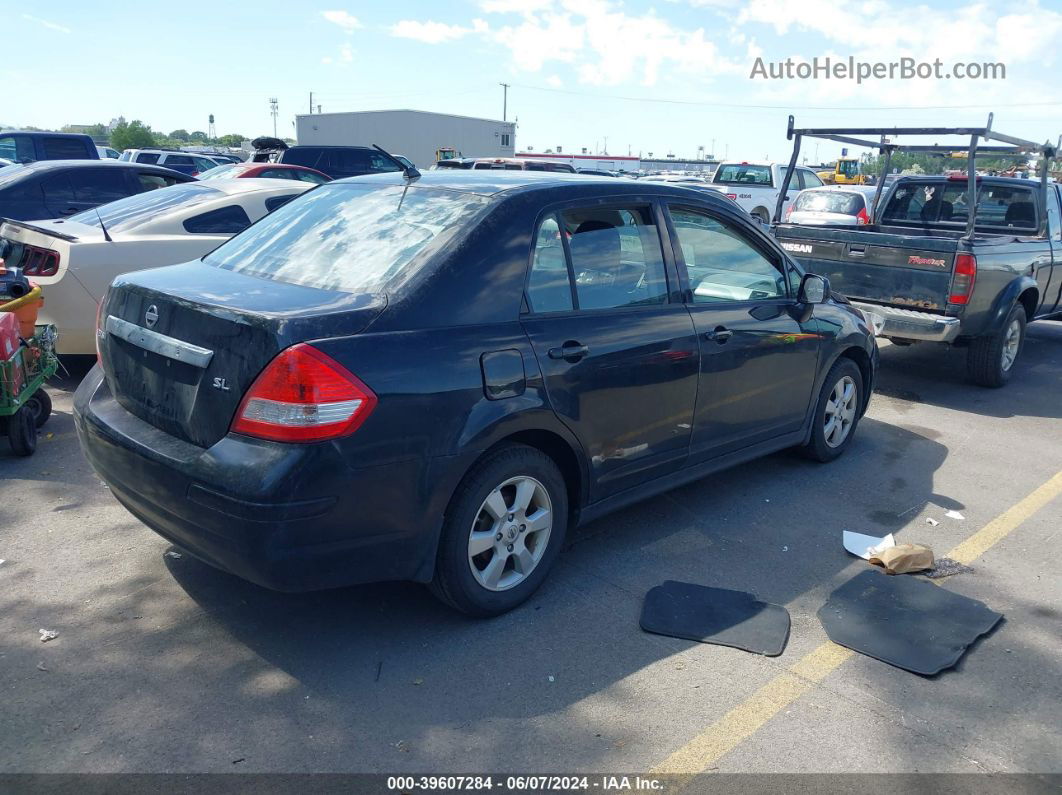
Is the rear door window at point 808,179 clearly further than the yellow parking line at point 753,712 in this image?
Yes

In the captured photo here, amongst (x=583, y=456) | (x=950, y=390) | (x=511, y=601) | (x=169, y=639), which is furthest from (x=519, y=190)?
(x=950, y=390)

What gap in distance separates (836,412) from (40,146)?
15.9 metres

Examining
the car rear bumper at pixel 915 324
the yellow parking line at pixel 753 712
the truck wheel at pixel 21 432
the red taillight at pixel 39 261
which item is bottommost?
the yellow parking line at pixel 753 712

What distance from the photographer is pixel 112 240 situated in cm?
684

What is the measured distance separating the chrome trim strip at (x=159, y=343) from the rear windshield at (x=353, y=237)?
0.53m

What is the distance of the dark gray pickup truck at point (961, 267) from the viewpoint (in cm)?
755

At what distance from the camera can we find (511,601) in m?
3.81

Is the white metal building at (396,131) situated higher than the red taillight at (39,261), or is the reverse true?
the white metal building at (396,131)

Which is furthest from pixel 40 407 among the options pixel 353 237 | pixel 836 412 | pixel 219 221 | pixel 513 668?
pixel 836 412

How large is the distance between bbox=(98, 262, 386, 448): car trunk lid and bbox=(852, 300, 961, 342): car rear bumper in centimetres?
530

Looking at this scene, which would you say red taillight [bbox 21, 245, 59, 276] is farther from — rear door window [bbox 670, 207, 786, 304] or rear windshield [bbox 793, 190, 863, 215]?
rear windshield [bbox 793, 190, 863, 215]

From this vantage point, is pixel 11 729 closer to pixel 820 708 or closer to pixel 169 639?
pixel 169 639

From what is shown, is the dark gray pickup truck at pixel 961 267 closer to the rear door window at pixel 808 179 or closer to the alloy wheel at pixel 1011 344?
the alloy wheel at pixel 1011 344

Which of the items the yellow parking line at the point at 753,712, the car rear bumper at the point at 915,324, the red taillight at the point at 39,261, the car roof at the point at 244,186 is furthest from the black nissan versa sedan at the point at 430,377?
the car roof at the point at 244,186
